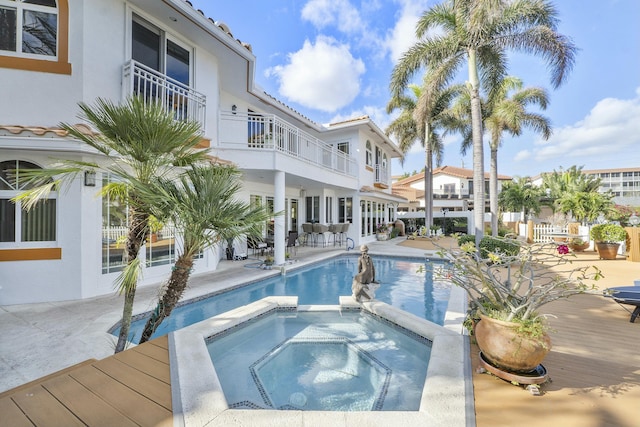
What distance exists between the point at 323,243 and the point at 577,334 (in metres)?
13.1

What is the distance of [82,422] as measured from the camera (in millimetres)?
2469

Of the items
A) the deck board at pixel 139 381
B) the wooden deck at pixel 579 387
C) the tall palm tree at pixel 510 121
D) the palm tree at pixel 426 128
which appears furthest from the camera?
the palm tree at pixel 426 128

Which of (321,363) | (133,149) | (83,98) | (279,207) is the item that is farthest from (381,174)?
(133,149)

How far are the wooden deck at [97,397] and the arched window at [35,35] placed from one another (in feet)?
22.6

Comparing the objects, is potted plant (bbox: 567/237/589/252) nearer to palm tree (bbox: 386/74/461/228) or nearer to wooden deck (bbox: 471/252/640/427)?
palm tree (bbox: 386/74/461/228)

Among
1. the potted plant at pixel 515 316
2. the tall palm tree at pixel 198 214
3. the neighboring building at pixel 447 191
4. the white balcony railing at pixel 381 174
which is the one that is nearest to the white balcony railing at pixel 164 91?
the tall palm tree at pixel 198 214

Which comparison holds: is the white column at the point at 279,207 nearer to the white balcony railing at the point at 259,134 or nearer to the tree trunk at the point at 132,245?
the white balcony railing at the point at 259,134

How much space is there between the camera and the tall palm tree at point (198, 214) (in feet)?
11.9

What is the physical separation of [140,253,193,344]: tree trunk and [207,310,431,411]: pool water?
1023 millimetres

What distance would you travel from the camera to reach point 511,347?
306 cm

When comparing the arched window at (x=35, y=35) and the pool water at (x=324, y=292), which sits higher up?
the arched window at (x=35, y=35)

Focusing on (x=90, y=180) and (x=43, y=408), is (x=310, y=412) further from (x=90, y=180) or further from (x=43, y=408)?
(x=90, y=180)

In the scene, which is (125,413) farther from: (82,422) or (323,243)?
(323,243)

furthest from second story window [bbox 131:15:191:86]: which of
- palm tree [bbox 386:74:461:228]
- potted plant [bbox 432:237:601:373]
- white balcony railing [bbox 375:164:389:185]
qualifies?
white balcony railing [bbox 375:164:389:185]
